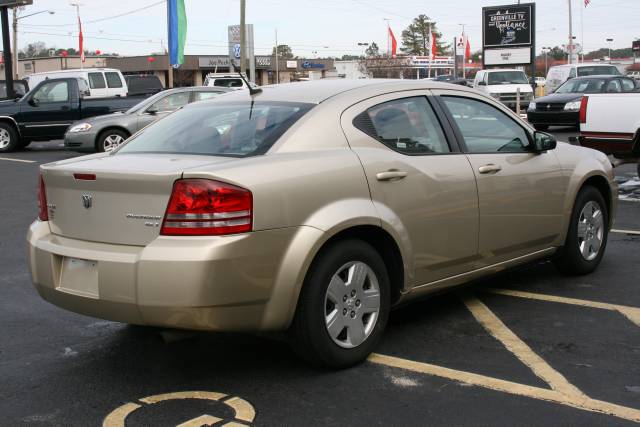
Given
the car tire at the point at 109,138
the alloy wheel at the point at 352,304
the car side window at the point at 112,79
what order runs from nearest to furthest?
the alloy wheel at the point at 352,304
the car tire at the point at 109,138
the car side window at the point at 112,79

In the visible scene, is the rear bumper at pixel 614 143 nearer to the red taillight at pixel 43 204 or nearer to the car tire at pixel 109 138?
the red taillight at pixel 43 204

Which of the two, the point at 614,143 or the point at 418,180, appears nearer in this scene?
the point at 418,180

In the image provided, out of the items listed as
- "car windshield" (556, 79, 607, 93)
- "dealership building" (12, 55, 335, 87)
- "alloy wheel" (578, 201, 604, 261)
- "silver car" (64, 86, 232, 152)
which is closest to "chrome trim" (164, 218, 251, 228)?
"alloy wheel" (578, 201, 604, 261)

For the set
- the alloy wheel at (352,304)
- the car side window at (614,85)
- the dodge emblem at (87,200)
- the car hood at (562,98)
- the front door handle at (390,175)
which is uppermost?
the car side window at (614,85)

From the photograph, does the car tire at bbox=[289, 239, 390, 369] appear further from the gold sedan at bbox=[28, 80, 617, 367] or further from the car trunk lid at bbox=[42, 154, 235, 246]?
the car trunk lid at bbox=[42, 154, 235, 246]

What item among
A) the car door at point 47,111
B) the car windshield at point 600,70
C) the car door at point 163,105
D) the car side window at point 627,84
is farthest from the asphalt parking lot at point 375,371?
the car windshield at point 600,70

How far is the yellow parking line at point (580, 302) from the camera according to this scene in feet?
17.1

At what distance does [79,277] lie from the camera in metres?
4.00

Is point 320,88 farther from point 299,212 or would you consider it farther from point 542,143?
point 542,143

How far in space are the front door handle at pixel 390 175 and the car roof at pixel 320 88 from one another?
0.57 m

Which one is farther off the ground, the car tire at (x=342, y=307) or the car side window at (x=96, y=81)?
the car side window at (x=96, y=81)

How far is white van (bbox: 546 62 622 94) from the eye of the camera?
26.6 m

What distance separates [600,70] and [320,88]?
24.5 m

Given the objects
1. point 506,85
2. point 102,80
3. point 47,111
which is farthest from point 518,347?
point 506,85
